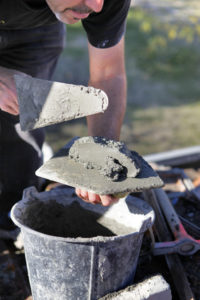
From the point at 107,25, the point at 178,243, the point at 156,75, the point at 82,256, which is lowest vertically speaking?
the point at 156,75

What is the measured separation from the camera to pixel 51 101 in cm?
185

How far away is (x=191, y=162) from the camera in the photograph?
3344 millimetres

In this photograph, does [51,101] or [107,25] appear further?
[107,25]

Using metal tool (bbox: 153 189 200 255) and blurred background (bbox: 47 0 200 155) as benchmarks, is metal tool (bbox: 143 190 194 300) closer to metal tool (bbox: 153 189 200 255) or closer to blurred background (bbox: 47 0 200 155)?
metal tool (bbox: 153 189 200 255)

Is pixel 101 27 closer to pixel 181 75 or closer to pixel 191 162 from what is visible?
pixel 191 162

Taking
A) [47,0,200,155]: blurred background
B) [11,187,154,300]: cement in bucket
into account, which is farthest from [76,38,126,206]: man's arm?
[47,0,200,155]: blurred background

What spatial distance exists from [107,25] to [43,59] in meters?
0.62

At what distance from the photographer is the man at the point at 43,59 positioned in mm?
1967

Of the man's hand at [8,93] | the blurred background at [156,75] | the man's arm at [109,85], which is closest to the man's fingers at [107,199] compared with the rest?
the man's arm at [109,85]

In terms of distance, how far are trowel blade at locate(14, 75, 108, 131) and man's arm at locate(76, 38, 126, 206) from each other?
1.17 feet

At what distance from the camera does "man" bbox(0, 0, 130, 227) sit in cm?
197

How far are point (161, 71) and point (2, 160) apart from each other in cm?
428

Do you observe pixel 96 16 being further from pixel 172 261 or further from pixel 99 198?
pixel 172 261

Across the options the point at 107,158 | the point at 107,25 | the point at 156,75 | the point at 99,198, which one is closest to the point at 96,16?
the point at 107,25
